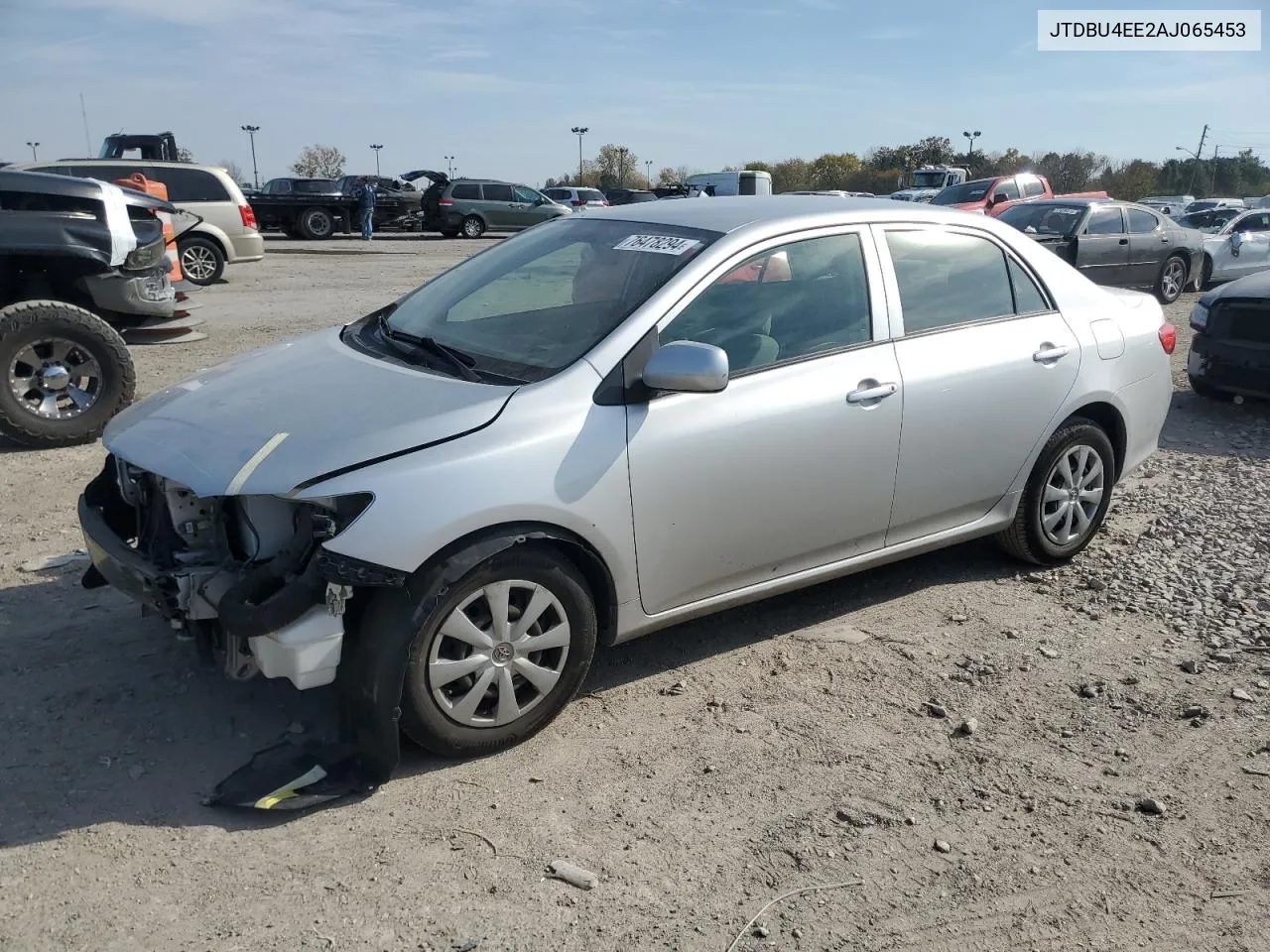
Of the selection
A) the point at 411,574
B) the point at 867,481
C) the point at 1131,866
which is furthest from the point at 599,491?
the point at 1131,866

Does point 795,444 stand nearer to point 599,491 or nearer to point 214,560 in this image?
point 599,491

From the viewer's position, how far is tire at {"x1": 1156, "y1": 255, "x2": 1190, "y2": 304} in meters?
15.7

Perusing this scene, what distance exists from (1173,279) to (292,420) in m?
15.8

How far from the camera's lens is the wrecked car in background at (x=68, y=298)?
667 centimetres

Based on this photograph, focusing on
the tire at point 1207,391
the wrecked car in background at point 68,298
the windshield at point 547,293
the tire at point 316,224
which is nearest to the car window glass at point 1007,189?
the tire at point 1207,391

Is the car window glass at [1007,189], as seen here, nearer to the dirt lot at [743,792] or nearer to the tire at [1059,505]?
the tire at [1059,505]

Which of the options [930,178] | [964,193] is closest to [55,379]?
[964,193]

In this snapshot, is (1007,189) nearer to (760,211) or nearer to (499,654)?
(760,211)

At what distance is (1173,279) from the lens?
1597 centimetres

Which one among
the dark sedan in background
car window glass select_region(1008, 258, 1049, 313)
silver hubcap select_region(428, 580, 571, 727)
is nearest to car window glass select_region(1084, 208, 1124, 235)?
the dark sedan in background

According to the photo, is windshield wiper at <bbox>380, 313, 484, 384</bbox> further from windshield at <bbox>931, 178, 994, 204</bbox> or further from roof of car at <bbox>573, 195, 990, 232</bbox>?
windshield at <bbox>931, 178, 994, 204</bbox>

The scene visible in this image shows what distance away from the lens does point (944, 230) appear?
455cm

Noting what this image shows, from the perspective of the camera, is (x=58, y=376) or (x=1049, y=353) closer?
(x=1049, y=353)

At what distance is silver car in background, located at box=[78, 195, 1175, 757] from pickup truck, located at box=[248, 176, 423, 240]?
2553 centimetres
